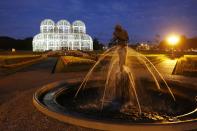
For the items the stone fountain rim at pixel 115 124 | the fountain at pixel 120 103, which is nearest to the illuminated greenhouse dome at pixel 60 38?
the fountain at pixel 120 103

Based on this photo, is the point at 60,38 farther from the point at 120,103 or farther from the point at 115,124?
the point at 115,124

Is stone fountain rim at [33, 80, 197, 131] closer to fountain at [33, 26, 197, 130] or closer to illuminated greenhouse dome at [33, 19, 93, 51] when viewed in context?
fountain at [33, 26, 197, 130]

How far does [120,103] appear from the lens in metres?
7.50

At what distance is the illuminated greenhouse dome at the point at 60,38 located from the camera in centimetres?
5891

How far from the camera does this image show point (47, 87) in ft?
29.9

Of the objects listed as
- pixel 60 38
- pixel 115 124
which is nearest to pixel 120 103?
pixel 115 124

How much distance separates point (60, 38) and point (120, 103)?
53659 millimetres

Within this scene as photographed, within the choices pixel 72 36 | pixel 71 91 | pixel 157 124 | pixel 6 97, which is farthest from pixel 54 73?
pixel 72 36

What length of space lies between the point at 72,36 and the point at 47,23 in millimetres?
6068

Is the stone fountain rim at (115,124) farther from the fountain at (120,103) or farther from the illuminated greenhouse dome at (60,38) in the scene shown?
the illuminated greenhouse dome at (60,38)

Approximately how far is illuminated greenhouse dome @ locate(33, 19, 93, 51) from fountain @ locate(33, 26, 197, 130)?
49.1 metres

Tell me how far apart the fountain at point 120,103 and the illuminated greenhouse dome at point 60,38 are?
4911 cm

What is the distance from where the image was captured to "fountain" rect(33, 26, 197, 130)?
5072 millimetres

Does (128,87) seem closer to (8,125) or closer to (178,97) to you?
(178,97)
